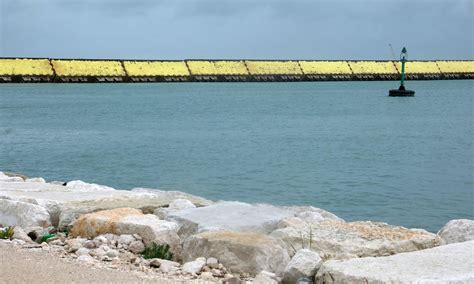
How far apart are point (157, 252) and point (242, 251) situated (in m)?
0.89

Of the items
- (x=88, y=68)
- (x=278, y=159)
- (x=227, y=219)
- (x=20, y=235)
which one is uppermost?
(x=88, y=68)

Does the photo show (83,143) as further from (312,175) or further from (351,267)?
(351,267)

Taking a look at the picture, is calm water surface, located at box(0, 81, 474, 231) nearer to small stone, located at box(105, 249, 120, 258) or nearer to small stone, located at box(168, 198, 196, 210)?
small stone, located at box(168, 198, 196, 210)

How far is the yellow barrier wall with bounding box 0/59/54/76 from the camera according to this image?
96750 millimetres

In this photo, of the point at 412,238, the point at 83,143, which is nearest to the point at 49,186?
the point at 412,238

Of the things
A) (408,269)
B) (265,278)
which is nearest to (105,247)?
(265,278)

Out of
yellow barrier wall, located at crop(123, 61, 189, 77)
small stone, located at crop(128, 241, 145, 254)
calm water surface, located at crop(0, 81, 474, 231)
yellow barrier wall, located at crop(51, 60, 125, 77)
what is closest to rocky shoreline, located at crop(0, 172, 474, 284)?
small stone, located at crop(128, 241, 145, 254)

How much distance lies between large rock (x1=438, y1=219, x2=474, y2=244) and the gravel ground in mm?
2774

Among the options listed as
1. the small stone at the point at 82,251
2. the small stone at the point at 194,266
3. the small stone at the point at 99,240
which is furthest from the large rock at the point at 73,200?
the small stone at the point at 194,266

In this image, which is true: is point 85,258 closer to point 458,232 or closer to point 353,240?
point 353,240

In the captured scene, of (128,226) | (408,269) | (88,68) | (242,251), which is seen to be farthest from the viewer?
(88,68)

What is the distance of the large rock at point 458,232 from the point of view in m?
7.15

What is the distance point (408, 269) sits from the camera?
5254 mm

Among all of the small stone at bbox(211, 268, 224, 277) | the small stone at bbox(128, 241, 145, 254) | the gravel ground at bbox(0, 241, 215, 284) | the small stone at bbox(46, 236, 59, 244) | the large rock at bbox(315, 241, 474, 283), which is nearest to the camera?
the large rock at bbox(315, 241, 474, 283)
